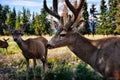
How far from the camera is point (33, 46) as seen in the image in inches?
734

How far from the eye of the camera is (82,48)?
12125mm

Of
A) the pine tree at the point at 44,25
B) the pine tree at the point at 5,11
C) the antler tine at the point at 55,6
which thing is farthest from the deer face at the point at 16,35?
the pine tree at the point at 5,11

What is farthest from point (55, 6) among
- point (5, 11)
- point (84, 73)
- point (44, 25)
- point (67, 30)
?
point (5, 11)

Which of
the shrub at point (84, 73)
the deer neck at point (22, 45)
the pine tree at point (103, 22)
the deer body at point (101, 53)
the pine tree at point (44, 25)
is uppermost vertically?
the deer body at point (101, 53)

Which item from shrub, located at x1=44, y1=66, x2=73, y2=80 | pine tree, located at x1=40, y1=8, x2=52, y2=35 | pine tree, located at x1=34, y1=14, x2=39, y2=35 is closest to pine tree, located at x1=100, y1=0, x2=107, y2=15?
pine tree, located at x1=40, y1=8, x2=52, y2=35

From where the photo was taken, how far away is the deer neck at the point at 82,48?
12.0m

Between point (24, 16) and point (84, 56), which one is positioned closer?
point (84, 56)

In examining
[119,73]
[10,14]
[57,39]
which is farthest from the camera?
[10,14]

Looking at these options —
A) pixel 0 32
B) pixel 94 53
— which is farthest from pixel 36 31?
pixel 94 53

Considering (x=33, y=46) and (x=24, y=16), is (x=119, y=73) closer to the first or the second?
(x=33, y=46)

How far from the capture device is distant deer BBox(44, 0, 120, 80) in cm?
1134

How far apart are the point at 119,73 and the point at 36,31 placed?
4019 inches

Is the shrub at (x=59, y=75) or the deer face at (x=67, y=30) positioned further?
the shrub at (x=59, y=75)

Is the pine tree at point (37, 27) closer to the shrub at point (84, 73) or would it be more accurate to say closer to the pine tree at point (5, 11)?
the pine tree at point (5, 11)
